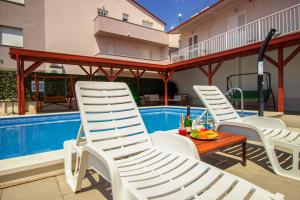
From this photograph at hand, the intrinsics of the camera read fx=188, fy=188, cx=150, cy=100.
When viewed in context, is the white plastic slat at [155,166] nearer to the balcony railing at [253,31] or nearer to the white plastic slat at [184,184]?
the white plastic slat at [184,184]

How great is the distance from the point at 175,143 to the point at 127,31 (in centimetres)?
1606

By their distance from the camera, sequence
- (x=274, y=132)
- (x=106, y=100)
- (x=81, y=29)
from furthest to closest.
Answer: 1. (x=81, y=29)
2. (x=274, y=132)
3. (x=106, y=100)

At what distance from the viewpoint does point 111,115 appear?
8.43 feet

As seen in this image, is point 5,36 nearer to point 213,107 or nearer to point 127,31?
point 127,31

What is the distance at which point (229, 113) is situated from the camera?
4.02 m

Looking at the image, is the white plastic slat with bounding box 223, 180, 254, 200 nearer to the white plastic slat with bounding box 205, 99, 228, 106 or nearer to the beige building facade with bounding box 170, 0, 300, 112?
the white plastic slat with bounding box 205, 99, 228, 106

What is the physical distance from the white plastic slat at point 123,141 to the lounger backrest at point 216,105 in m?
1.67

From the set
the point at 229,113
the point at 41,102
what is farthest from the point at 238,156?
the point at 41,102

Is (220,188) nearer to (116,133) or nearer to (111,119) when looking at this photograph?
(116,133)

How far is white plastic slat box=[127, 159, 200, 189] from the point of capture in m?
1.58

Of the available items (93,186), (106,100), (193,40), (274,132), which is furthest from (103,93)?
(193,40)

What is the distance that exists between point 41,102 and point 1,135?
19.6 ft

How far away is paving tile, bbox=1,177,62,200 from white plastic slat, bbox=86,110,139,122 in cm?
92

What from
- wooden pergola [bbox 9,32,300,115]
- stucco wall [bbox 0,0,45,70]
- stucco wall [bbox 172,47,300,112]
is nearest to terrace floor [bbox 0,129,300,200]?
wooden pergola [bbox 9,32,300,115]
